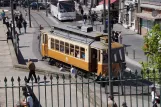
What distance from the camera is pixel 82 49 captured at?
99.2 feet

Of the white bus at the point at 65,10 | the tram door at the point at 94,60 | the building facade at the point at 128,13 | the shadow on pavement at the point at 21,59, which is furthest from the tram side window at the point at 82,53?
the white bus at the point at 65,10

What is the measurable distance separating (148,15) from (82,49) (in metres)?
17.5

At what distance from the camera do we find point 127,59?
117ft

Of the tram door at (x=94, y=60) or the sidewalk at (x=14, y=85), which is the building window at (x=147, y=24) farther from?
the tram door at (x=94, y=60)

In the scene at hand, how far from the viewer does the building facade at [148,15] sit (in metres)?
44.3

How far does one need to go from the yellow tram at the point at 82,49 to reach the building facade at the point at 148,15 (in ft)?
43.1

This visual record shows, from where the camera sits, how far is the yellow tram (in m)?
28.8

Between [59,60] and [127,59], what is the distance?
5.48 meters

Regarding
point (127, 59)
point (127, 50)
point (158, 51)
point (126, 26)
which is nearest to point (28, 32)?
point (126, 26)

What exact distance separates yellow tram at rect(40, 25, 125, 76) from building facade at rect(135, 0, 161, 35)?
13150 mm

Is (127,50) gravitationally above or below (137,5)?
below

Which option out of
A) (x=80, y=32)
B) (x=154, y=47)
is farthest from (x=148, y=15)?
(x=154, y=47)

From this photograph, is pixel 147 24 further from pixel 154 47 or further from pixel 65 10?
pixel 154 47

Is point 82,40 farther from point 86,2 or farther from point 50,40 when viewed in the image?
point 86,2
